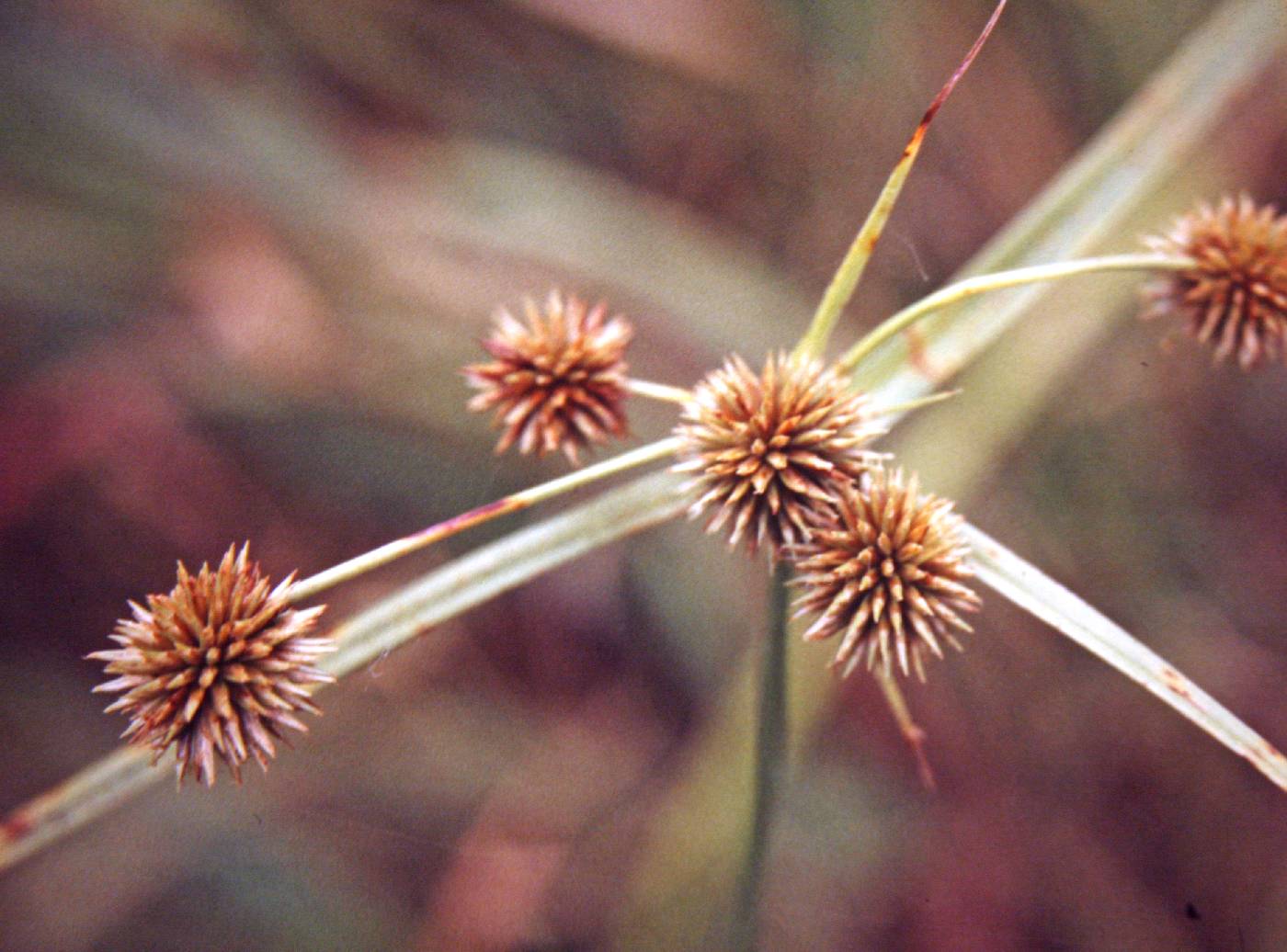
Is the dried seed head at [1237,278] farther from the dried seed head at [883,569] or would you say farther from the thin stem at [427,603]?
the thin stem at [427,603]

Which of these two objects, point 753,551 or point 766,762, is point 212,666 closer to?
point 753,551

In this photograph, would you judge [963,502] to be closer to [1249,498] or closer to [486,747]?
[1249,498]

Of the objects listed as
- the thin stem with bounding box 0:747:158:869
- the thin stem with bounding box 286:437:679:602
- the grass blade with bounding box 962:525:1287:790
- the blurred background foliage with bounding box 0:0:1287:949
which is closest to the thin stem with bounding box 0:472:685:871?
the thin stem with bounding box 0:747:158:869

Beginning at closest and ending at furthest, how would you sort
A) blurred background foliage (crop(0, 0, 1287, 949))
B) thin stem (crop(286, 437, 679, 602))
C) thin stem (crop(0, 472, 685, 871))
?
1. thin stem (crop(286, 437, 679, 602))
2. thin stem (crop(0, 472, 685, 871))
3. blurred background foliage (crop(0, 0, 1287, 949))

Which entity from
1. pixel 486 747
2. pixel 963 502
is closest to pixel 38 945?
pixel 486 747

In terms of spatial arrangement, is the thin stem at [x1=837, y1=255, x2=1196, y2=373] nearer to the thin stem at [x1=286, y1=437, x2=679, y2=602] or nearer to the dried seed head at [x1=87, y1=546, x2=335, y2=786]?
the thin stem at [x1=286, y1=437, x2=679, y2=602]

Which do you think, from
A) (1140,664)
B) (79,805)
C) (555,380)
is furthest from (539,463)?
(1140,664)
